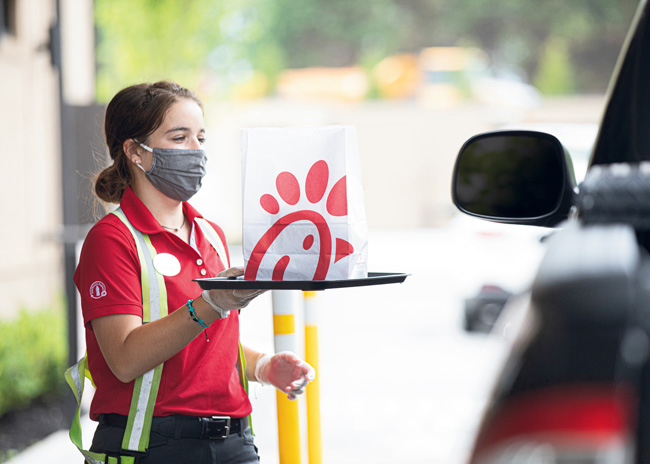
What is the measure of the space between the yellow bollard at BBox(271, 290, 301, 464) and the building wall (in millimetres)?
5171

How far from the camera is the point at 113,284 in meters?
2.06

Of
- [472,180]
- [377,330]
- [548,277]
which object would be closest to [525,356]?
[548,277]

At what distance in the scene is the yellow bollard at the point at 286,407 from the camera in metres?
2.45

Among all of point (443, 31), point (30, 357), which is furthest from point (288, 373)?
point (443, 31)

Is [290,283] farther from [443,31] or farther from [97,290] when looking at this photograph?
[443,31]

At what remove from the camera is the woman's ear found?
229 centimetres

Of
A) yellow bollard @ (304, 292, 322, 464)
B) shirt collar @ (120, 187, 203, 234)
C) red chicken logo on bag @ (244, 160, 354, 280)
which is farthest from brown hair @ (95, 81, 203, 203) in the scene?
yellow bollard @ (304, 292, 322, 464)

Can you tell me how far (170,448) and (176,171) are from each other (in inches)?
26.5

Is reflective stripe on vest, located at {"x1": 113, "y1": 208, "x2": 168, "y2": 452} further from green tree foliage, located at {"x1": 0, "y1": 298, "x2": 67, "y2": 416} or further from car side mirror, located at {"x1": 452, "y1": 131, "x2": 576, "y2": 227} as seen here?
green tree foliage, located at {"x1": 0, "y1": 298, "x2": 67, "y2": 416}

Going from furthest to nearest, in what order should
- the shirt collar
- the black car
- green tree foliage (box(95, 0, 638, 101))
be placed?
green tree foliage (box(95, 0, 638, 101)), the shirt collar, the black car

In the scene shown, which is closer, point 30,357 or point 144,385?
point 144,385

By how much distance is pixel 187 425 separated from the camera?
2.16 m

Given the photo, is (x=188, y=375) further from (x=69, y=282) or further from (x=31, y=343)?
(x=31, y=343)

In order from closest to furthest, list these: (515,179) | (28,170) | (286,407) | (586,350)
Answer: (586,350) < (515,179) < (286,407) < (28,170)
